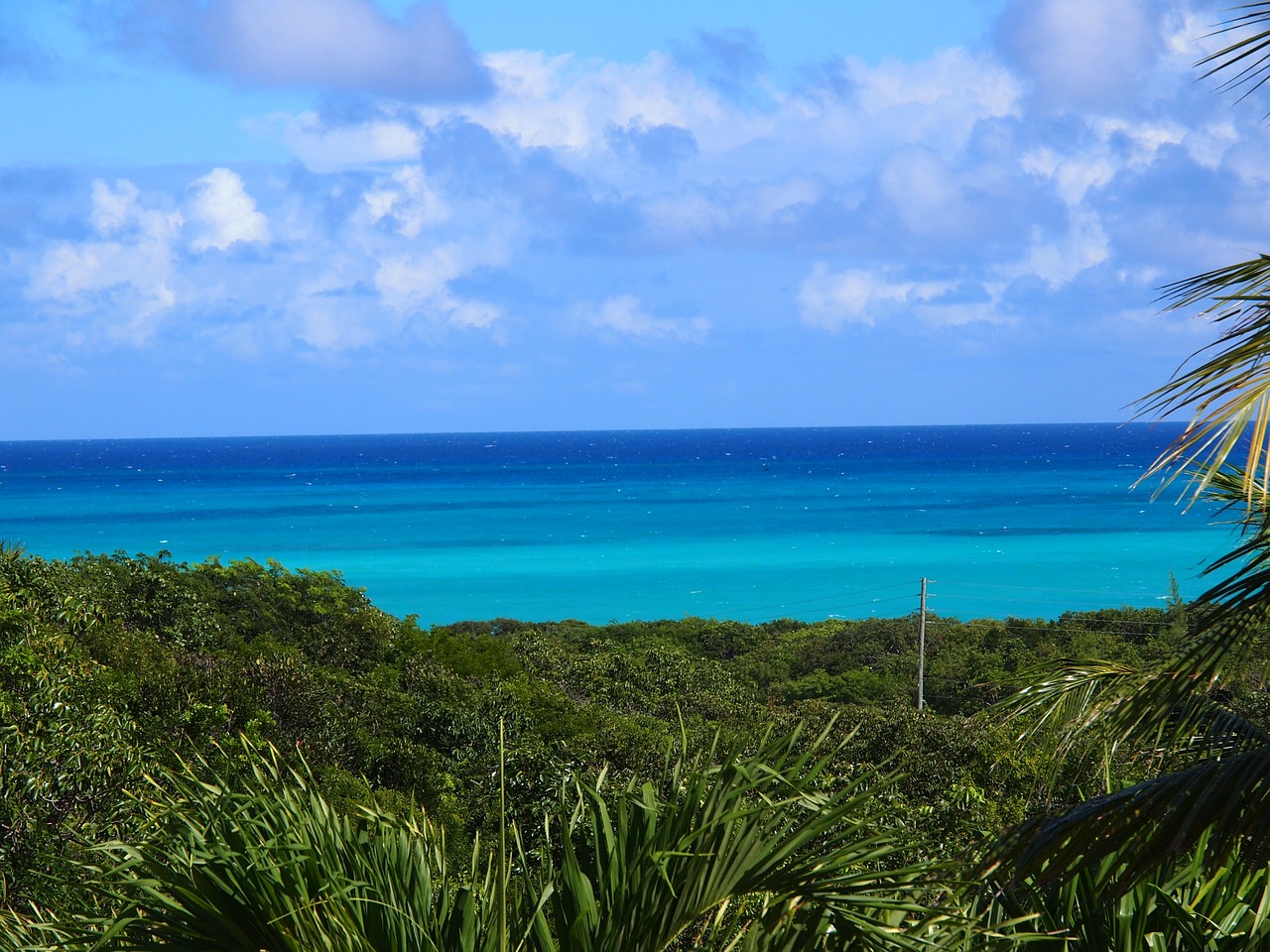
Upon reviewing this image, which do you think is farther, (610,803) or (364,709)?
(364,709)

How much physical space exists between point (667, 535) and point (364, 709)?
2090 inches

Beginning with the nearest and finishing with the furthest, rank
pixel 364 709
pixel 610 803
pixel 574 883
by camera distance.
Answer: pixel 574 883 < pixel 610 803 < pixel 364 709

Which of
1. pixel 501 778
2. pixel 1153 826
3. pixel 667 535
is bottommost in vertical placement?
pixel 667 535

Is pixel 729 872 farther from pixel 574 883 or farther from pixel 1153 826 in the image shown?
pixel 1153 826

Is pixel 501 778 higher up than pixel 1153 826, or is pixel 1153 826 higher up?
pixel 501 778

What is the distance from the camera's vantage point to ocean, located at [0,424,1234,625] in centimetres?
4781

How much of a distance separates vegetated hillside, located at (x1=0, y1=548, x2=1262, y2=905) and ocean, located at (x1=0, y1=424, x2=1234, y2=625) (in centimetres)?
1277

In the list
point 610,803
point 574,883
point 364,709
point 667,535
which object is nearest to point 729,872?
point 574,883

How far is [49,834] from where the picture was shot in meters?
6.55

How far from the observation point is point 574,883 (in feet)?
10.7

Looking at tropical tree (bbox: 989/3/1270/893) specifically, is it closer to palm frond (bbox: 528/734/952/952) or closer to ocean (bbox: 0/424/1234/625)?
palm frond (bbox: 528/734/952/952)

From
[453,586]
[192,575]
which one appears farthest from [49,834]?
[453,586]

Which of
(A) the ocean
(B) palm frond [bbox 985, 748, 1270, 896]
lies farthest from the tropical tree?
(A) the ocean

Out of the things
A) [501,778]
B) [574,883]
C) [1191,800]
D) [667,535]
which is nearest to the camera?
[501,778]
